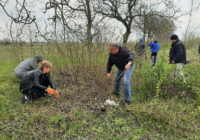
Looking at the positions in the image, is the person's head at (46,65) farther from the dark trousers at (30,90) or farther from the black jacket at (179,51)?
the black jacket at (179,51)

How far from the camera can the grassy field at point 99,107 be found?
2.13 m

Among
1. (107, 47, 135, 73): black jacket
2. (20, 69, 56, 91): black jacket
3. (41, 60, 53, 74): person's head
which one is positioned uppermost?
(107, 47, 135, 73): black jacket

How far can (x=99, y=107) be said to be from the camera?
2.79 metres

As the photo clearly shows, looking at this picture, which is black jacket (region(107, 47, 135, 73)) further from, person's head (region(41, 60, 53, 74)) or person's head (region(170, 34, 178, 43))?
person's head (region(170, 34, 178, 43))

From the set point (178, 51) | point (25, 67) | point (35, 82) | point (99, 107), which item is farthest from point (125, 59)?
point (25, 67)

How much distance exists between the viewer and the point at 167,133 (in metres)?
2.13

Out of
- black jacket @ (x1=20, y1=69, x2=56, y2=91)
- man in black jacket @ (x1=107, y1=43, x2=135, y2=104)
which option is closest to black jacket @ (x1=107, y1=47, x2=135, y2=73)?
man in black jacket @ (x1=107, y1=43, x2=135, y2=104)

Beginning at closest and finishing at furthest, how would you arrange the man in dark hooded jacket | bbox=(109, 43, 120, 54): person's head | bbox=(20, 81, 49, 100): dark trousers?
bbox=(109, 43, 120, 54): person's head, bbox=(20, 81, 49, 100): dark trousers, the man in dark hooded jacket

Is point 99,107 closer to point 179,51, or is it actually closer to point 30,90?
point 30,90

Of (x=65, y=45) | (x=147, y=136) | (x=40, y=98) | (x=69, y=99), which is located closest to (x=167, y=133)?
(x=147, y=136)

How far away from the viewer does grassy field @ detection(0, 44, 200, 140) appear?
2133 mm

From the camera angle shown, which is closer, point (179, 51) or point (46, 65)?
point (46, 65)

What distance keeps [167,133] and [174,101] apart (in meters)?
1.10

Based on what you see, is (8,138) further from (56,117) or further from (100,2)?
(100,2)
